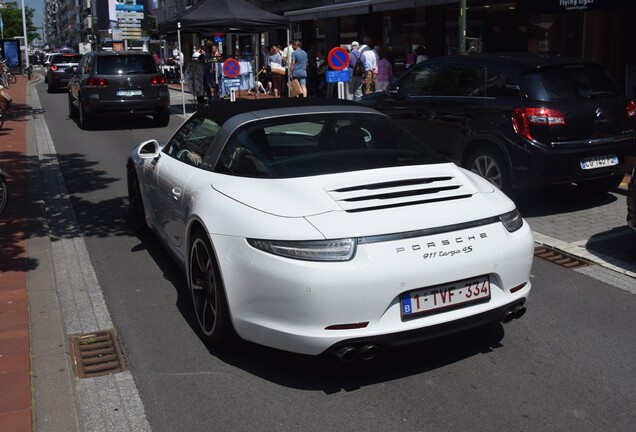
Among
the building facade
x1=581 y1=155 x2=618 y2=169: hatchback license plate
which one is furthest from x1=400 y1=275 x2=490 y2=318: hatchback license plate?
the building facade

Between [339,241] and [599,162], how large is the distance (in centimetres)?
507

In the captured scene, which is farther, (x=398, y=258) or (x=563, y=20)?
(x=563, y=20)

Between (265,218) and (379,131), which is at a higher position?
(379,131)

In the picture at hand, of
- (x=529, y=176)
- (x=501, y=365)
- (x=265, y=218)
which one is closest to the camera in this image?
(x=265, y=218)

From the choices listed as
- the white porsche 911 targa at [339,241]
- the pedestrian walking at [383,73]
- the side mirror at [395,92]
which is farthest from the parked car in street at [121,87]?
the white porsche 911 targa at [339,241]

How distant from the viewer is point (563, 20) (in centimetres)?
1588

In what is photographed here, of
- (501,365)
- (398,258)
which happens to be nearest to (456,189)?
(398,258)

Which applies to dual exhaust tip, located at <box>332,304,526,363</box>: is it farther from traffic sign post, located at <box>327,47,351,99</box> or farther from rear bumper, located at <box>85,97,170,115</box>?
rear bumper, located at <box>85,97,170,115</box>

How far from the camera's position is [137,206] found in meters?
7.06

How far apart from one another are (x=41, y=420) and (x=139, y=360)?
83cm

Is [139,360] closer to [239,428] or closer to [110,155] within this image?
[239,428]

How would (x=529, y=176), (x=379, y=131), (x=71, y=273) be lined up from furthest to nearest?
(x=529, y=176), (x=71, y=273), (x=379, y=131)

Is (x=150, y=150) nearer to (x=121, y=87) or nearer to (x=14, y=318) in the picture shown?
(x=14, y=318)

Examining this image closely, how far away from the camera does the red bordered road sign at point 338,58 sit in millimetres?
14711
